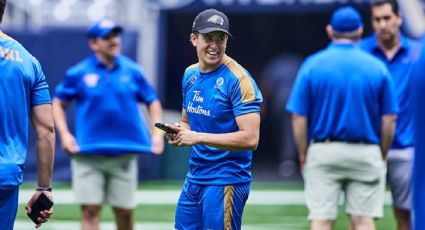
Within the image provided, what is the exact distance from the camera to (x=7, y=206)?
5.13 m

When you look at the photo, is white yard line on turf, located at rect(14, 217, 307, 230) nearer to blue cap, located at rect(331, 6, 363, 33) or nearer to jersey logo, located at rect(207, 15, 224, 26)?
blue cap, located at rect(331, 6, 363, 33)

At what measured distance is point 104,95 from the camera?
29.9 feet

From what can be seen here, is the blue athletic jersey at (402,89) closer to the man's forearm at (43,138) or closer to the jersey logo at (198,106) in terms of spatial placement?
the jersey logo at (198,106)

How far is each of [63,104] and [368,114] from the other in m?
3.03

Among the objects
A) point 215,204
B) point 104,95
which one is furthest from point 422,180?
point 104,95

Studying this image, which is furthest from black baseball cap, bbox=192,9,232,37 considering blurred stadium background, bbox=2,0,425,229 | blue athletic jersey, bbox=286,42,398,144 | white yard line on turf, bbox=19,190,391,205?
white yard line on turf, bbox=19,190,391,205

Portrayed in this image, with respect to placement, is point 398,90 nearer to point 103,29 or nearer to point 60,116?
point 103,29

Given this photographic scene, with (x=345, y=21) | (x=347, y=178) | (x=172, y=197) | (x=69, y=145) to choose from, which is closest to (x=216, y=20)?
(x=345, y=21)

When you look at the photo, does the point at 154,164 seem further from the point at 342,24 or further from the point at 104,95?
the point at 342,24

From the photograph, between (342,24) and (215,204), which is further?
(342,24)

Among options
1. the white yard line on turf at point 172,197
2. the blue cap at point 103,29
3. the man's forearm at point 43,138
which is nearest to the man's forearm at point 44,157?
the man's forearm at point 43,138

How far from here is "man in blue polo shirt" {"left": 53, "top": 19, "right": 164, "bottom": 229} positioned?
29.7 feet

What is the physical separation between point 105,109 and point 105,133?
0.22 metres

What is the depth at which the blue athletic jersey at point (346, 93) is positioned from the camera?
7.63 metres
